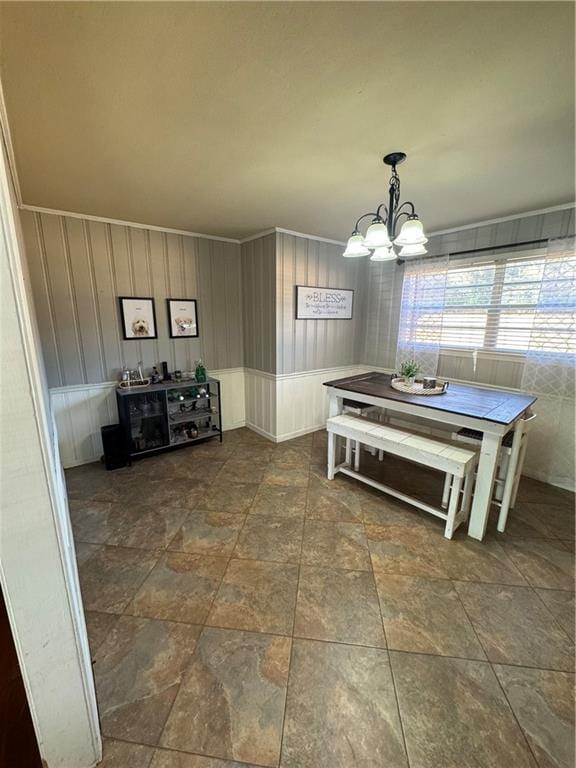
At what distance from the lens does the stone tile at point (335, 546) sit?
198 centimetres

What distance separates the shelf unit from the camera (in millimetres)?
3211

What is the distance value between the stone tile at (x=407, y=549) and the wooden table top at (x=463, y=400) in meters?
0.92

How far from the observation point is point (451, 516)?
85.4 inches

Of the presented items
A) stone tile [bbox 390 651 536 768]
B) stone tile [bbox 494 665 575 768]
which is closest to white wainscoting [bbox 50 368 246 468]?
stone tile [bbox 390 651 536 768]

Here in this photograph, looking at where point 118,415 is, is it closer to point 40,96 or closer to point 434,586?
point 40,96

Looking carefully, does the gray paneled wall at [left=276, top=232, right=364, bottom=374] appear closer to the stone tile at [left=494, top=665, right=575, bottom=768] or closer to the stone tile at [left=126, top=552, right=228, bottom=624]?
the stone tile at [left=126, top=552, right=228, bottom=624]

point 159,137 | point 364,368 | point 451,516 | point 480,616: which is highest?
point 159,137

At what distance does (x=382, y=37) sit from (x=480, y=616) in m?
2.61

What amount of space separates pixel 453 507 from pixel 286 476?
1462 mm

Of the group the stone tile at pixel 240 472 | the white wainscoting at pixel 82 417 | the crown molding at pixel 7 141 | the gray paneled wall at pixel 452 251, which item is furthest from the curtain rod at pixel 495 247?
the white wainscoting at pixel 82 417

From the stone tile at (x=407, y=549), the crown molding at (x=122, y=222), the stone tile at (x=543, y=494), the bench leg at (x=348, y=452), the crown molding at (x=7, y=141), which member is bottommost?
the stone tile at (x=407, y=549)

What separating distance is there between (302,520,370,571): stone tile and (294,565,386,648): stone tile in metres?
0.07

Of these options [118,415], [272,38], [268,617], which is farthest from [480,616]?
[118,415]

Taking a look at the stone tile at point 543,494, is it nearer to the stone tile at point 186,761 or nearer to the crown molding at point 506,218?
the crown molding at point 506,218
